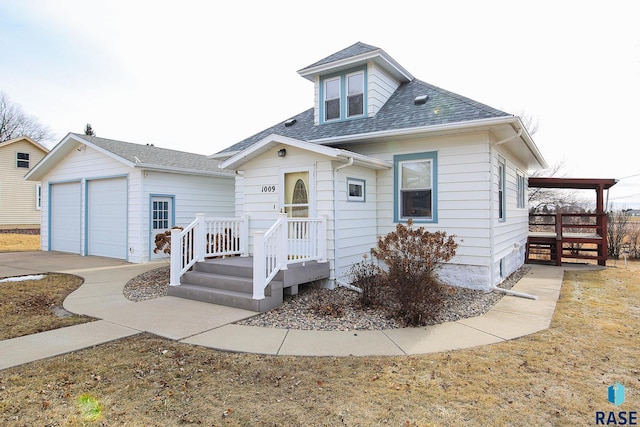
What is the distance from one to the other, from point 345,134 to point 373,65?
2061 millimetres

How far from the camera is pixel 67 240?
561 inches

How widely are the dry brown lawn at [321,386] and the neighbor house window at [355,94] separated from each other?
6.77 metres

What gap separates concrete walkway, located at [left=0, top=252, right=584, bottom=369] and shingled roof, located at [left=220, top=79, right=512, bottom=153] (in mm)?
3758

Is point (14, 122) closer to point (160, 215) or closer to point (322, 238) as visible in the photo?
point (160, 215)

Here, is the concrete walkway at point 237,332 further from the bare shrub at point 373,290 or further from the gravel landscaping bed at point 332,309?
the bare shrub at point 373,290

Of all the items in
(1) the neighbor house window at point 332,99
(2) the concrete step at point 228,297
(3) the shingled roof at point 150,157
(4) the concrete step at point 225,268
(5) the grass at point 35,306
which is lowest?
(5) the grass at point 35,306

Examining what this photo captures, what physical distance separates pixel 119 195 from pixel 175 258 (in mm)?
6681

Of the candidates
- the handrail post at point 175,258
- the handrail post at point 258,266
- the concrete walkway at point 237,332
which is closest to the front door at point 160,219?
the handrail post at point 175,258

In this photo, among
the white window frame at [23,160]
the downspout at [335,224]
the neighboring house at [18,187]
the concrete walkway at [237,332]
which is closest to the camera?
the concrete walkway at [237,332]

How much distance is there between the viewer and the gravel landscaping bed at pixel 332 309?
528cm

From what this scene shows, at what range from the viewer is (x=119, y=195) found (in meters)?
12.4

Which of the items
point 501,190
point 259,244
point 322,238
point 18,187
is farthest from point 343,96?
point 18,187

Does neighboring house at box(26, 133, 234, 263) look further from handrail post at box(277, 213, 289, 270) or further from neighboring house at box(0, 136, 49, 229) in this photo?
neighboring house at box(0, 136, 49, 229)

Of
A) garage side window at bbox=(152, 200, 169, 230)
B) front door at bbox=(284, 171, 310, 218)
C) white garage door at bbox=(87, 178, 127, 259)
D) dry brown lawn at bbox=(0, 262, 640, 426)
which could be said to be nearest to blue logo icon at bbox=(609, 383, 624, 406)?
dry brown lawn at bbox=(0, 262, 640, 426)
